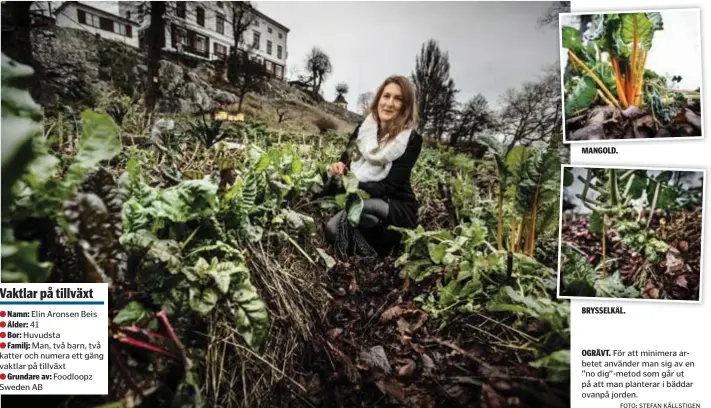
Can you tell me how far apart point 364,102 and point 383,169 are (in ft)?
0.61

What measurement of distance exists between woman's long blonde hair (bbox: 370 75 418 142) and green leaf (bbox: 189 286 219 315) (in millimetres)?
582

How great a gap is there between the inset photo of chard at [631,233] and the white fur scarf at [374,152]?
1.39 feet

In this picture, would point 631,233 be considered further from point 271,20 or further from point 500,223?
point 271,20

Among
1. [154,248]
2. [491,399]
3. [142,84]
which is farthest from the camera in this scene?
[142,84]

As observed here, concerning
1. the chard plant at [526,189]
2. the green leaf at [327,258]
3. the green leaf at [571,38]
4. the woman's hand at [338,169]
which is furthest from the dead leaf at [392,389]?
the green leaf at [571,38]

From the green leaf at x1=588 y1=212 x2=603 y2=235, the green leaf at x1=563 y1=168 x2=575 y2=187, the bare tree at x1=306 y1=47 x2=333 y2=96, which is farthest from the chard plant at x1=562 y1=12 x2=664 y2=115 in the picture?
the bare tree at x1=306 y1=47 x2=333 y2=96

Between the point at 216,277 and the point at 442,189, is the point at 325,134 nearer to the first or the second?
the point at 442,189

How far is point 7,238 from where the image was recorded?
3.14ft

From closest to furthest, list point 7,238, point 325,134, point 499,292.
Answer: point 7,238, point 499,292, point 325,134

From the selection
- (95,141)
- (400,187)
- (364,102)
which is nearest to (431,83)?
(364,102)

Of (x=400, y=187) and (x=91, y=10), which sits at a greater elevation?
(x=91, y=10)

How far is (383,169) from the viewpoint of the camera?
1.20 meters

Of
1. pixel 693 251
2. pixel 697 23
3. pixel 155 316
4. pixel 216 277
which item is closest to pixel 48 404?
pixel 155 316

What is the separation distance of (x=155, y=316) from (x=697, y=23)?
1478 millimetres
